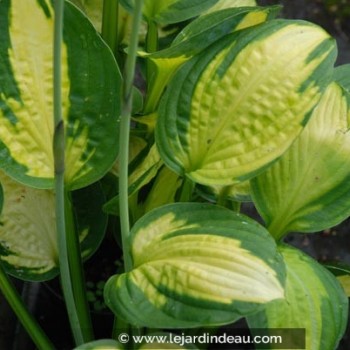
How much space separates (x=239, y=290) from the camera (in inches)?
20.5

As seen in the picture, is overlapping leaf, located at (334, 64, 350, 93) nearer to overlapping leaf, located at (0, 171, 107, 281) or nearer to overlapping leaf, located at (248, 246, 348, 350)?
overlapping leaf, located at (248, 246, 348, 350)

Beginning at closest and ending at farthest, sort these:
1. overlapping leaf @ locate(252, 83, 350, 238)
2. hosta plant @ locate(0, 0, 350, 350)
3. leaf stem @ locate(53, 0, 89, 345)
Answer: leaf stem @ locate(53, 0, 89, 345), hosta plant @ locate(0, 0, 350, 350), overlapping leaf @ locate(252, 83, 350, 238)

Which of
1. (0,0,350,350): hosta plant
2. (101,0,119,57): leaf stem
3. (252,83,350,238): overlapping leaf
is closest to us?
(0,0,350,350): hosta plant

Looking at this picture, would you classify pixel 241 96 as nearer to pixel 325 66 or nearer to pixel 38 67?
pixel 325 66

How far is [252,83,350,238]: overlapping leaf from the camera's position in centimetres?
67

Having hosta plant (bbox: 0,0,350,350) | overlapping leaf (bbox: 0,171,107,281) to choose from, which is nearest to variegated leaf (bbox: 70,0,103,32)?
hosta plant (bbox: 0,0,350,350)

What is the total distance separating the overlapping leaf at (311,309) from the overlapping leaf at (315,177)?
0.21 feet

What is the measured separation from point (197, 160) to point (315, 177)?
0.44 ft

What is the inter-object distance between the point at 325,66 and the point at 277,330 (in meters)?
0.25

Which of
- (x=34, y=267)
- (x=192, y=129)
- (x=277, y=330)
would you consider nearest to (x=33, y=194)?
(x=34, y=267)

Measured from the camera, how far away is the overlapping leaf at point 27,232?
72 cm

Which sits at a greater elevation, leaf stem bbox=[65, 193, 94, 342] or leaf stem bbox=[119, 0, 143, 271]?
leaf stem bbox=[119, 0, 143, 271]

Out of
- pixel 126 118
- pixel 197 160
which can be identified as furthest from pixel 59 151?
pixel 197 160

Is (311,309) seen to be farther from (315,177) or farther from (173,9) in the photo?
(173,9)
